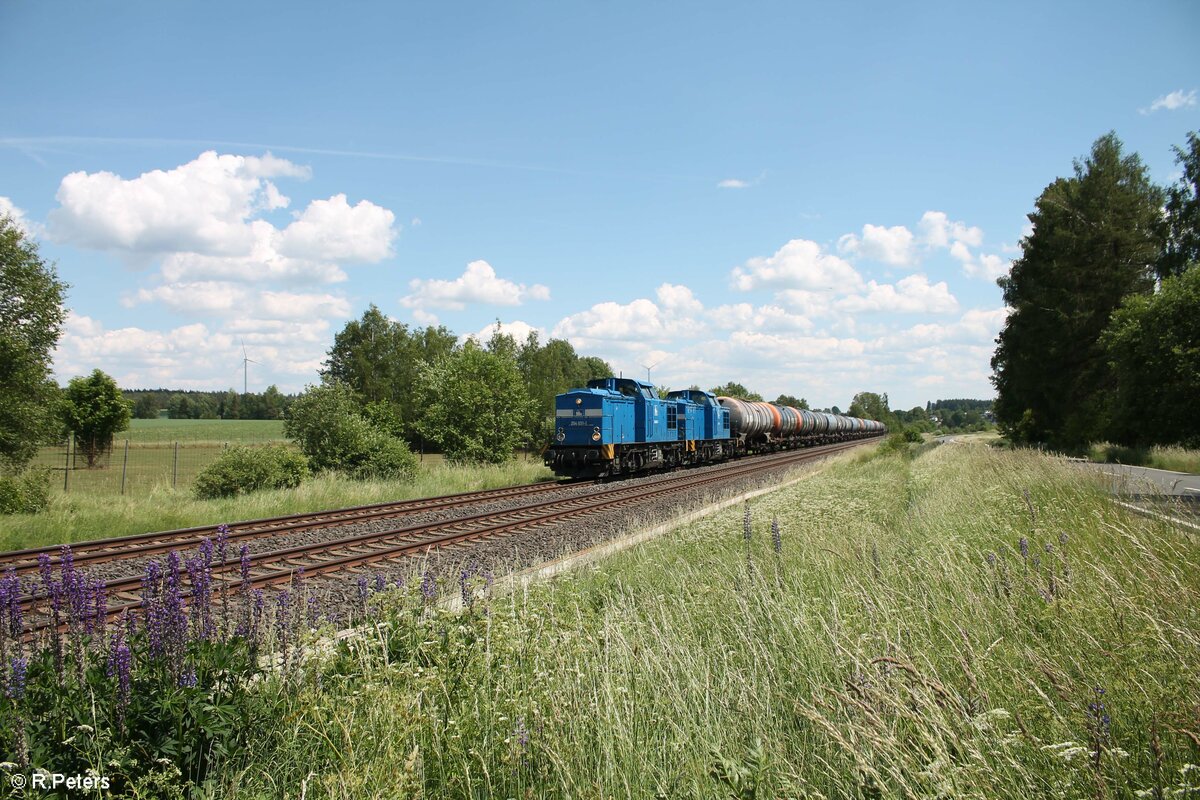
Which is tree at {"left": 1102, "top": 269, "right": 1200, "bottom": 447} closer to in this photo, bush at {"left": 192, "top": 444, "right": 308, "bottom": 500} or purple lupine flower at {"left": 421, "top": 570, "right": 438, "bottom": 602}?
purple lupine flower at {"left": 421, "top": 570, "right": 438, "bottom": 602}

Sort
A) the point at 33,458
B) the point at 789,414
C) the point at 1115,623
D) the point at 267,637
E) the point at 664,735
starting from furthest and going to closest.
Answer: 1. the point at 789,414
2. the point at 33,458
3. the point at 267,637
4. the point at 1115,623
5. the point at 664,735

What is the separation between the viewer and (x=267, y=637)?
4348mm

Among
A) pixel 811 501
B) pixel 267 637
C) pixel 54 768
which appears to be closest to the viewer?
pixel 54 768

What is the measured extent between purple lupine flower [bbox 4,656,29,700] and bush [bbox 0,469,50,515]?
620 inches

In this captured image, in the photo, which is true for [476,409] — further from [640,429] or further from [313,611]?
[313,611]

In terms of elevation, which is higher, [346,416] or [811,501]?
[346,416]

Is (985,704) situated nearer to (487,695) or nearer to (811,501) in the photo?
(487,695)

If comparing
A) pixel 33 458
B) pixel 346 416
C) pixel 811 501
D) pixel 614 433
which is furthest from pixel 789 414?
pixel 33 458

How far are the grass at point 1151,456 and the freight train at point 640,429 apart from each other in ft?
57.1

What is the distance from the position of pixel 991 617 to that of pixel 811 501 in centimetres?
771

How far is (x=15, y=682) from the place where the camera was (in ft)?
9.97

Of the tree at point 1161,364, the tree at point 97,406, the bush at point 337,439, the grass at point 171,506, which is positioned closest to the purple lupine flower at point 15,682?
the grass at point 171,506

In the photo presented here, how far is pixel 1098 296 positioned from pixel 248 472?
41866mm

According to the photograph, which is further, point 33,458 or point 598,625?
point 33,458
